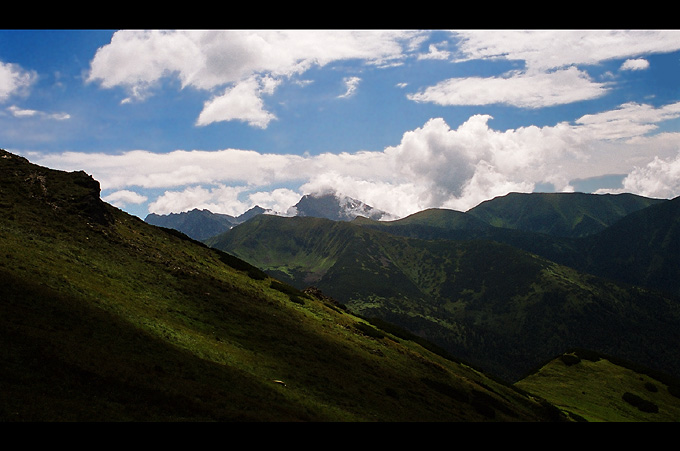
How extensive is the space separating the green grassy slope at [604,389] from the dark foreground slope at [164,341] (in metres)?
23.5

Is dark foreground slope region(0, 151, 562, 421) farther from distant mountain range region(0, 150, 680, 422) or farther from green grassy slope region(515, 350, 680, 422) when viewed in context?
green grassy slope region(515, 350, 680, 422)

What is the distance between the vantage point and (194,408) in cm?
2755

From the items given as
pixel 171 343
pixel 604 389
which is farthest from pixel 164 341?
pixel 604 389

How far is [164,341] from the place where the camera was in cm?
3853

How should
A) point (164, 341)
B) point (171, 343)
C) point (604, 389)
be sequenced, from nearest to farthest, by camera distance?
point (164, 341)
point (171, 343)
point (604, 389)

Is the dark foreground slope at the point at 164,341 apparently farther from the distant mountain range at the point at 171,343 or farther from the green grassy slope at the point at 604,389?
the green grassy slope at the point at 604,389

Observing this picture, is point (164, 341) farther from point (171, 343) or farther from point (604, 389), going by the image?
point (604, 389)

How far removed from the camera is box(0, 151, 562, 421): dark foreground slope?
2698 centimetres

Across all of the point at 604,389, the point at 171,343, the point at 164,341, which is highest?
the point at 164,341

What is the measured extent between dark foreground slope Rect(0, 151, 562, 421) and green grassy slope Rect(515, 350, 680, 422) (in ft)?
77.0

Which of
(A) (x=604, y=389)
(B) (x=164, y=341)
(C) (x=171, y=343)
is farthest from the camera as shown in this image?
(A) (x=604, y=389)

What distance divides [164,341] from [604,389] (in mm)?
116064
